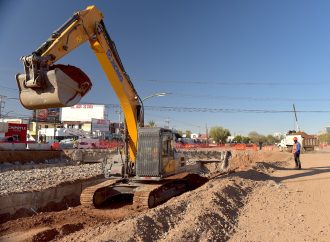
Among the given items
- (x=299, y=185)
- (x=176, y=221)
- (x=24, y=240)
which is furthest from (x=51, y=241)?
(x=299, y=185)

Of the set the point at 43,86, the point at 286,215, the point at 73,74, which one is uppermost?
the point at 73,74

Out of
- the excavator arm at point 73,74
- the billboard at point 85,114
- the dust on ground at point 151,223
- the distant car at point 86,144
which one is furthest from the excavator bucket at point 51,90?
the billboard at point 85,114

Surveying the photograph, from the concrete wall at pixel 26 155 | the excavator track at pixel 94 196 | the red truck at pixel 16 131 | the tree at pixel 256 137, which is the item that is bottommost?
the excavator track at pixel 94 196

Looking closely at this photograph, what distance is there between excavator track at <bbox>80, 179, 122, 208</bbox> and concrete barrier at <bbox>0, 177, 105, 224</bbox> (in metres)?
1.89

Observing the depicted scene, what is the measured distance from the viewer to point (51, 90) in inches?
356

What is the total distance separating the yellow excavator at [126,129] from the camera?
9750mm

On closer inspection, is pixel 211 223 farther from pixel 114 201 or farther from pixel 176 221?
pixel 114 201

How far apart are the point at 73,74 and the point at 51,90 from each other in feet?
3.11

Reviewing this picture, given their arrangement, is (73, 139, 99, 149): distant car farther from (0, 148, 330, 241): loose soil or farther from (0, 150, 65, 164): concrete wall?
(0, 148, 330, 241): loose soil

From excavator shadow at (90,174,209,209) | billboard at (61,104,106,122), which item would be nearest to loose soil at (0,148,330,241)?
excavator shadow at (90,174,209,209)

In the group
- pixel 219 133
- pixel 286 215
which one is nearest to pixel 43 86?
pixel 286 215

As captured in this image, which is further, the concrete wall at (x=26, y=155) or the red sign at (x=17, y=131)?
the red sign at (x=17, y=131)

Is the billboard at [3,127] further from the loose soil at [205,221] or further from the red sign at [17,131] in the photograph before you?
the loose soil at [205,221]

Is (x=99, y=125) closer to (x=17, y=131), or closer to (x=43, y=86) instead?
(x=17, y=131)
